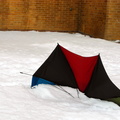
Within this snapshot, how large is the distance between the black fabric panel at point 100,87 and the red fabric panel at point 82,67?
63 millimetres

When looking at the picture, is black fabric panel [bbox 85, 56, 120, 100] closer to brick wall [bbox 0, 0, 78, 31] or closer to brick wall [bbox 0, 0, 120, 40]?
brick wall [bbox 0, 0, 120, 40]

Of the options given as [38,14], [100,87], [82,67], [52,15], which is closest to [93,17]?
[52,15]

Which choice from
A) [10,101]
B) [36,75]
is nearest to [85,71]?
[36,75]

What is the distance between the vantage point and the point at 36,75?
5.03 m

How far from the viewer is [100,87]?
4.67 m

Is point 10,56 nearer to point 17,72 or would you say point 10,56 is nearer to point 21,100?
point 17,72

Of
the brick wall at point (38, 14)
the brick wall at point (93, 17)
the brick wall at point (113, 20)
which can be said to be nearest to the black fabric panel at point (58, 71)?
the brick wall at point (113, 20)

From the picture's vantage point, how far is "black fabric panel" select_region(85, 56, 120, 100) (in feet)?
15.0

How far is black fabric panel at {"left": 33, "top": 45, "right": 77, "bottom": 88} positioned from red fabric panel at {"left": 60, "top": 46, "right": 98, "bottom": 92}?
0.06m

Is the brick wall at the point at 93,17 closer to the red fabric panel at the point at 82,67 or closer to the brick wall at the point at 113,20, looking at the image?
the brick wall at the point at 113,20

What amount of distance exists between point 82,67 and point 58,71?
345 mm

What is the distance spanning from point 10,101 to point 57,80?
0.77 m

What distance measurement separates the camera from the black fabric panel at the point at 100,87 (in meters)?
4.56

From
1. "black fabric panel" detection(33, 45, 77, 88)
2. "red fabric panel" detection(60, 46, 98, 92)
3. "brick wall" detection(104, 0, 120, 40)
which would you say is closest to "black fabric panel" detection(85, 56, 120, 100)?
"red fabric panel" detection(60, 46, 98, 92)
